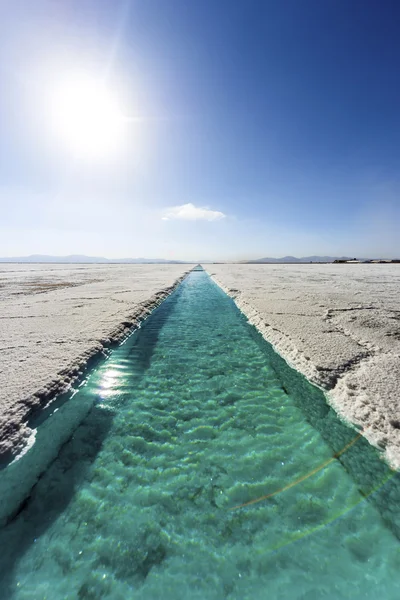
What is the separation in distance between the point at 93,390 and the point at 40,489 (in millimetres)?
2429

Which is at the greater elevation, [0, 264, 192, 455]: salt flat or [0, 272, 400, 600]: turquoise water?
[0, 264, 192, 455]: salt flat

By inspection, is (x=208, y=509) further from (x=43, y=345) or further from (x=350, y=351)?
(x=43, y=345)

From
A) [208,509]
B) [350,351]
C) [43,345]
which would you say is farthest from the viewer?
[43,345]

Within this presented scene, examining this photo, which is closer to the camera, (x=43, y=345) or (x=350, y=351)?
(x=350, y=351)

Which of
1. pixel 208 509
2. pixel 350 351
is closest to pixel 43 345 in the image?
pixel 208 509

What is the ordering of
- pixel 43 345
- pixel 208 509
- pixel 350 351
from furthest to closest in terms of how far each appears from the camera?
1. pixel 43 345
2. pixel 350 351
3. pixel 208 509

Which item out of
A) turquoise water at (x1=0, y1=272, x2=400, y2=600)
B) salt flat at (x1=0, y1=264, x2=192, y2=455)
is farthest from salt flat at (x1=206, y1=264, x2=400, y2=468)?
salt flat at (x1=0, y1=264, x2=192, y2=455)

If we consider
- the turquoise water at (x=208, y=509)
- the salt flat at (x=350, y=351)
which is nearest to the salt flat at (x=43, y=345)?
the turquoise water at (x=208, y=509)

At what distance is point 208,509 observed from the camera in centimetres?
303

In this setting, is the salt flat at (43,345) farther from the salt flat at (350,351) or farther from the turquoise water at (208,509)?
the salt flat at (350,351)

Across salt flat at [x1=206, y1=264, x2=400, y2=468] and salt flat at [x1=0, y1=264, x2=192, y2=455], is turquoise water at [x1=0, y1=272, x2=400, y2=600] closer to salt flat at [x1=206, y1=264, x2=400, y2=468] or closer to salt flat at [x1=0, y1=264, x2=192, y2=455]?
salt flat at [x1=206, y1=264, x2=400, y2=468]

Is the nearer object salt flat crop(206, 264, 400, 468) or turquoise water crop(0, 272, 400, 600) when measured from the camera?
turquoise water crop(0, 272, 400, 600)

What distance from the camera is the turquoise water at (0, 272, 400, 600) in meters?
2.39

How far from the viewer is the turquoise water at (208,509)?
2389 millimetres
